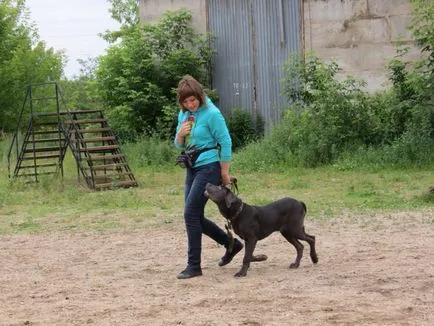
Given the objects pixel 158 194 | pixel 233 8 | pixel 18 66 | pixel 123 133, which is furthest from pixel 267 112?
pixel 18 66

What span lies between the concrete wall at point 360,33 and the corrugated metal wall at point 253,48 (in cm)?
52

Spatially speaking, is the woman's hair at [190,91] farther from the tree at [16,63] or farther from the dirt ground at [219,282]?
the tree at [16,63]

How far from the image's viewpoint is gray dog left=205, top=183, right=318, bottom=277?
7.14 m

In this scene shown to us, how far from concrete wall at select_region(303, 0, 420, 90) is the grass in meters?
3.65

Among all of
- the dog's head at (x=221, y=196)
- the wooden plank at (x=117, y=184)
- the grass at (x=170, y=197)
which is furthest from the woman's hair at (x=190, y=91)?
the wooden plank at (x=117, y=184)

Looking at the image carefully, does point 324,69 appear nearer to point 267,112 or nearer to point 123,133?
point 267,112

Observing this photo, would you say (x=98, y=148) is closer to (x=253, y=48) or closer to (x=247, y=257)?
(x=253, y=48)

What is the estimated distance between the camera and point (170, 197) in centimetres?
1362

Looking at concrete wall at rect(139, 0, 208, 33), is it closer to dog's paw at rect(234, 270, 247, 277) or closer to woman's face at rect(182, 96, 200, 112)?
woman's face at rect(182, 96, 200, 112)

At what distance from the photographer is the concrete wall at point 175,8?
21.7 metres

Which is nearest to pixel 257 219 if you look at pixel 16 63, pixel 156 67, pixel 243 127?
pixel 243 127

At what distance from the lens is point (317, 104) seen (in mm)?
17953

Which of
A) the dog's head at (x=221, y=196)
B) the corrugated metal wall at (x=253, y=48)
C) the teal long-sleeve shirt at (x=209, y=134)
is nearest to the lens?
the dog's head at (x=221, y=196)

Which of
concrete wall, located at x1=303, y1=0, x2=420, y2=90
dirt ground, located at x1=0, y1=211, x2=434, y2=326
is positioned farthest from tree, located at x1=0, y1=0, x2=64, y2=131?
dirt ground, located at x1=0, y1=211, x2=434, y2=326
